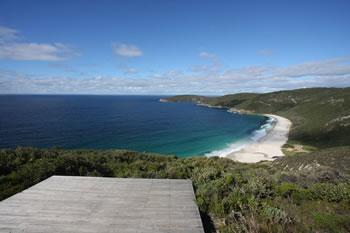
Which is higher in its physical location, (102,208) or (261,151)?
(102,208)

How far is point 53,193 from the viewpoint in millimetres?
5199

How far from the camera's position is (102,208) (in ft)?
14.8

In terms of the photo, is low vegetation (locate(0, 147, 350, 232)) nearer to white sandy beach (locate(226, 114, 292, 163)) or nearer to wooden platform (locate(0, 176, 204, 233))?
wooden platform (locate(0, 176, 204, 233))

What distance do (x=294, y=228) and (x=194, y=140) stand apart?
3658 cm

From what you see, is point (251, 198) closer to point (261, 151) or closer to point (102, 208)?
point (102, 208)

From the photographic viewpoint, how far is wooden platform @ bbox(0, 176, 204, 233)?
149 inches

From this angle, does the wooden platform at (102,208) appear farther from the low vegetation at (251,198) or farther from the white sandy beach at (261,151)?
the white sandy beach at (261,151)

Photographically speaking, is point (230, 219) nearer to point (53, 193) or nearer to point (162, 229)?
point (162, 229)

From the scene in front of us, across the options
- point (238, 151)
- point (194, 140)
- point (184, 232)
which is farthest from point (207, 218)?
point (194, 140)

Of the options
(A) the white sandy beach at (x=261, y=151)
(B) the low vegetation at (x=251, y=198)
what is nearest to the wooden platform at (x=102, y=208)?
(B) the low vegetation at (x=251, y=198)

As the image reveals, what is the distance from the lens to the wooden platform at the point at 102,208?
A: 3791mm

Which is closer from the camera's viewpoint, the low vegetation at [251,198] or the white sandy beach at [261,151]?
the low vegetation at [251,198]

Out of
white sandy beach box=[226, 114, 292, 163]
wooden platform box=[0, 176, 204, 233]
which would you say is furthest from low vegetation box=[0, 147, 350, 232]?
white sandy beach box=[226, 114, 292, 163]

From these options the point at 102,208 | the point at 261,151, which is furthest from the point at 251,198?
the point at 261,151
